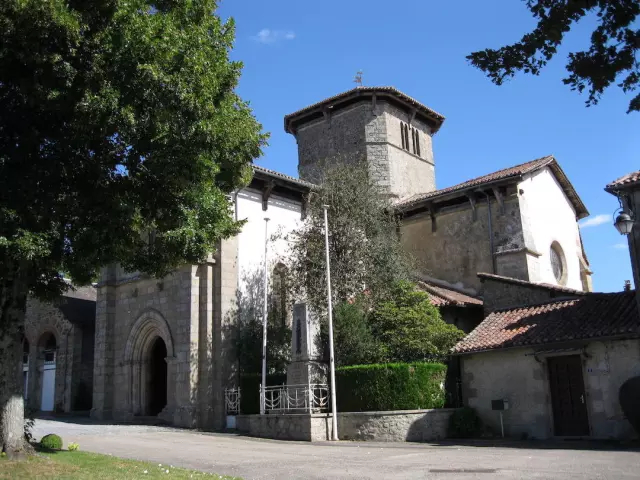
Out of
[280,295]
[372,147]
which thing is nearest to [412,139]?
[372,147]

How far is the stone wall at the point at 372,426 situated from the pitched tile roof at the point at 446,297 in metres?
4.84

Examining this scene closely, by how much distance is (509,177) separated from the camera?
2391 cm

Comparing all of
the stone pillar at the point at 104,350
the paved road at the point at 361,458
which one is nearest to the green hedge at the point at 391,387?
A: the paved road at the point at 361,458

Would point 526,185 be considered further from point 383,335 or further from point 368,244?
point 383,335

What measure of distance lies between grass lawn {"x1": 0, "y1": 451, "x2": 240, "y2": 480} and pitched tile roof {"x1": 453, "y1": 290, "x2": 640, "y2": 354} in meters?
10.5

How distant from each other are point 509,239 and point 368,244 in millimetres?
6077

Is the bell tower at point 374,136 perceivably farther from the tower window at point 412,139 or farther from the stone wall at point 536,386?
the stone wall at point 536,386

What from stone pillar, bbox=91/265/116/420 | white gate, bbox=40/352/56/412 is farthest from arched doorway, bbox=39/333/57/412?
stone pillar, bbox=91/265/116/420

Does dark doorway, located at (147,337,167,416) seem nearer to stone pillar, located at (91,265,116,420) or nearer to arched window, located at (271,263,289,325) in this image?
stone pillar, located at (91,265,116,420)

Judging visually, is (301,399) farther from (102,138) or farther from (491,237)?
(491,237)

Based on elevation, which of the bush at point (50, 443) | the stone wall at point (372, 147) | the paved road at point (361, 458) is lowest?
the paved road at point (361, 458)

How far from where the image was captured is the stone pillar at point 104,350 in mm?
24047

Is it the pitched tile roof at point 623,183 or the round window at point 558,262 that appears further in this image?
the round window at point 558,262

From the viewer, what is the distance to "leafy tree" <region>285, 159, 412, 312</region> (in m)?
21.8
